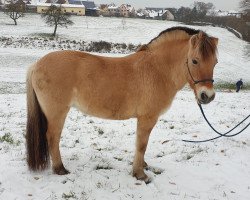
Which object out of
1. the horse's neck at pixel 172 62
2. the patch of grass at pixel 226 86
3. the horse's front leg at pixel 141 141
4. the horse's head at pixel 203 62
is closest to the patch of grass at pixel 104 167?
the horse's front leg at pixel 141 141

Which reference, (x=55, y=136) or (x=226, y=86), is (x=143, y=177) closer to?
(x=55, y=136)

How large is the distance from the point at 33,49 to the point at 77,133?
2749cm

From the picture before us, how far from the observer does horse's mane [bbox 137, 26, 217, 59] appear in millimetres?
4344

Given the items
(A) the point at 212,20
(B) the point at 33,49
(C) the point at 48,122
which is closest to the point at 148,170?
(C) the point at 48,122

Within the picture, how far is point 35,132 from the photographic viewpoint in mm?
5031

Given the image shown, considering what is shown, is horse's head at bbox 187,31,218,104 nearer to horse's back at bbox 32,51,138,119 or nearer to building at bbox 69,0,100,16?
horse's back at bbox 32,51,138,119

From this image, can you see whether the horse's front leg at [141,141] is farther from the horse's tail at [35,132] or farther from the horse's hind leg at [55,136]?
the horse's tail at [35,132]

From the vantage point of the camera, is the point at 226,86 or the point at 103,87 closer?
the point at 103,87

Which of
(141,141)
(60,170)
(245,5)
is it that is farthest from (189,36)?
(245,5)

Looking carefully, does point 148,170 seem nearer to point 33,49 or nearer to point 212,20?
point 33,49

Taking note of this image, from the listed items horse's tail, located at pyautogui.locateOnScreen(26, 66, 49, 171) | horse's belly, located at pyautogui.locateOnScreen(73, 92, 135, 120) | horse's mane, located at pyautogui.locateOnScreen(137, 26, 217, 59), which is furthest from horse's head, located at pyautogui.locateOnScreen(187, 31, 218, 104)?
horse's tail, located at pyautogui.locateOnScreen(26, 66, 49, 171)

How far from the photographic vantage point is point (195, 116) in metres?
9.72

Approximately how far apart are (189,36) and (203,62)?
0.76m

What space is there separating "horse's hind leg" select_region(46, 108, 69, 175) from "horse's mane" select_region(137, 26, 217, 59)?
189 cm
